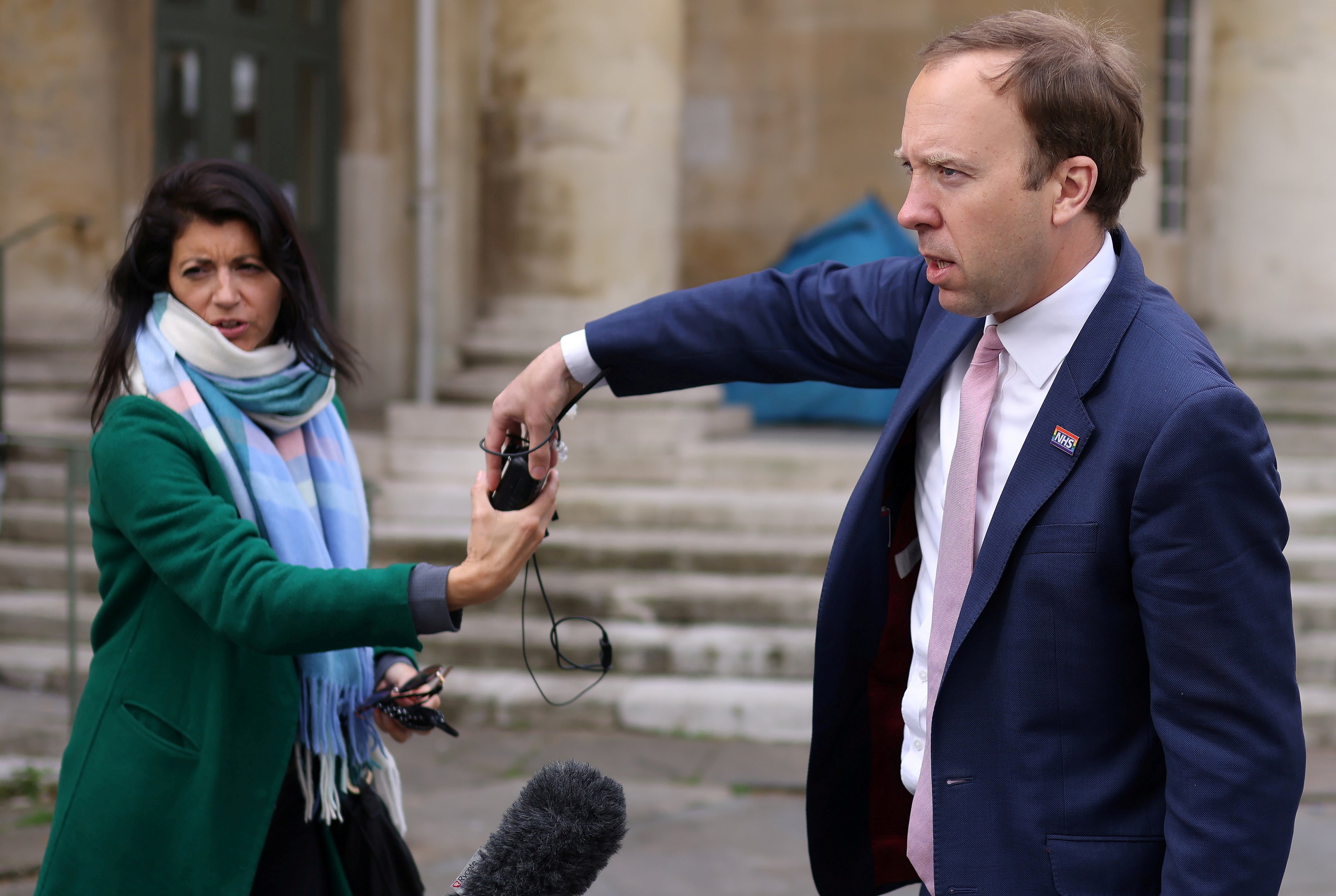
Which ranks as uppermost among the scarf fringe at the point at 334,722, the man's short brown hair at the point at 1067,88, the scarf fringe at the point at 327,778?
the man's short brown hair at the point at 1067,88

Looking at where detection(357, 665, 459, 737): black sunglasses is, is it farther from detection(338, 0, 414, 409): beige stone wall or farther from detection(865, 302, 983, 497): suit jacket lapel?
detection(338, 0, 414, 409): beige stone wall

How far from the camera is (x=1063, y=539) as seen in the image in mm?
1674

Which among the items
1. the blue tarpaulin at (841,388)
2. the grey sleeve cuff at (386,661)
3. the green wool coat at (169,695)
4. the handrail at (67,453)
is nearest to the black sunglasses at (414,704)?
the grey sleeve cuff at (386,661)

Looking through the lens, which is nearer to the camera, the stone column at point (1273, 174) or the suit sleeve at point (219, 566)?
the suit sleeve at point (219, 566)

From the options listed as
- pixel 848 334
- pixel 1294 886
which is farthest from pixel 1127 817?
pixel 1294 886

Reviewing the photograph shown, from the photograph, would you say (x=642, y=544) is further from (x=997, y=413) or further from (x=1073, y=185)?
(x=1073, y=185)

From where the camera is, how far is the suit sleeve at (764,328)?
7.04 feet

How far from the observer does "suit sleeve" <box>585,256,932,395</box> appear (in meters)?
2.14

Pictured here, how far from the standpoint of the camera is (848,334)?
217 cm

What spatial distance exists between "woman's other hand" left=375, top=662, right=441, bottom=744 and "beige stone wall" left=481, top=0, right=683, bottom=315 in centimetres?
510

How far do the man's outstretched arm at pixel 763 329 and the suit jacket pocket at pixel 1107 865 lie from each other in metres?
0.77

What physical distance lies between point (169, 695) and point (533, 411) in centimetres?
75

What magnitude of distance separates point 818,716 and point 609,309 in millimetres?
5549

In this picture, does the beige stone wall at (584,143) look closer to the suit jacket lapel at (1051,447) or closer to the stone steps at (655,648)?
the stone steps at (655,648)
